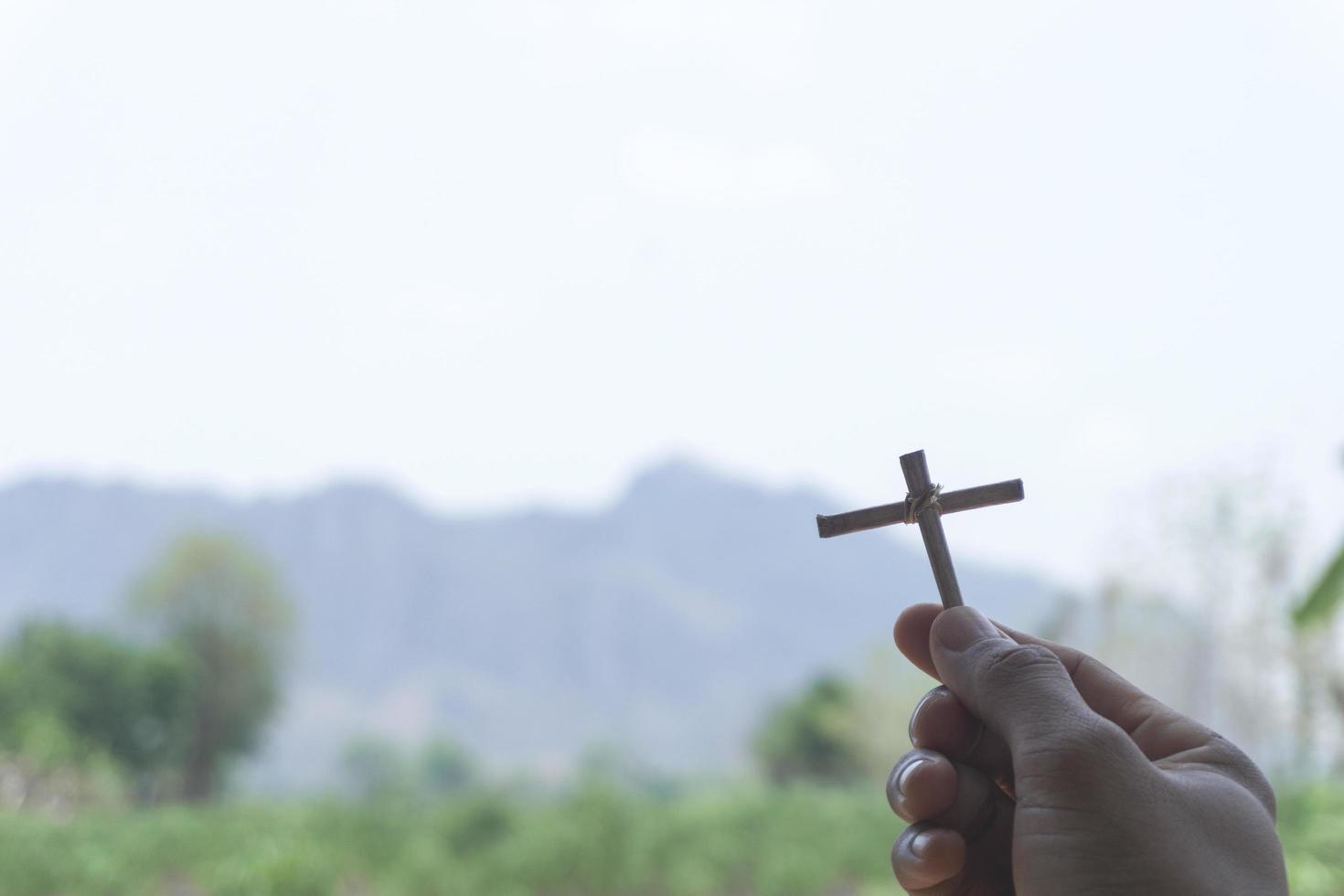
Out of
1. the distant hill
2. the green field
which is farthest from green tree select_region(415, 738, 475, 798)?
the distant hill

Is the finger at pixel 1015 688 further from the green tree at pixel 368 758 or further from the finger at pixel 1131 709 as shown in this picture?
the green tree at pixel 368 758

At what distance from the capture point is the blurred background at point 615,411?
4355 millimetres

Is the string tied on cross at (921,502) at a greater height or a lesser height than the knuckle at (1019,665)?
greater

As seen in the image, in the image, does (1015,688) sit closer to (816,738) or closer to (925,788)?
(925,788)

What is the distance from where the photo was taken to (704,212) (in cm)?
3078

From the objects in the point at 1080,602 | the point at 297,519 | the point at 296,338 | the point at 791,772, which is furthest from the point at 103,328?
the point at 1080,602

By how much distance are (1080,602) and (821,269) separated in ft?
67.6

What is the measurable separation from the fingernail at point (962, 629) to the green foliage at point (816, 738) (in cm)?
774

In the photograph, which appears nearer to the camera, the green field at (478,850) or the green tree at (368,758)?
the green field at (478,850)

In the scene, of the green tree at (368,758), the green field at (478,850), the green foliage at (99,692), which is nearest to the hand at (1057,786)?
the green field at (478,850)

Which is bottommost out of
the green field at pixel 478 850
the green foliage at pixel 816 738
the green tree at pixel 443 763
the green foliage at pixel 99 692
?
the green tree at pixel 443 763

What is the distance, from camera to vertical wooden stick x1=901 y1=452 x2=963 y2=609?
0.50 meters

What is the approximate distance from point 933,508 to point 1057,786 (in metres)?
0.15

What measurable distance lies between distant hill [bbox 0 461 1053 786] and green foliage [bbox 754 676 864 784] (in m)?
18.8
